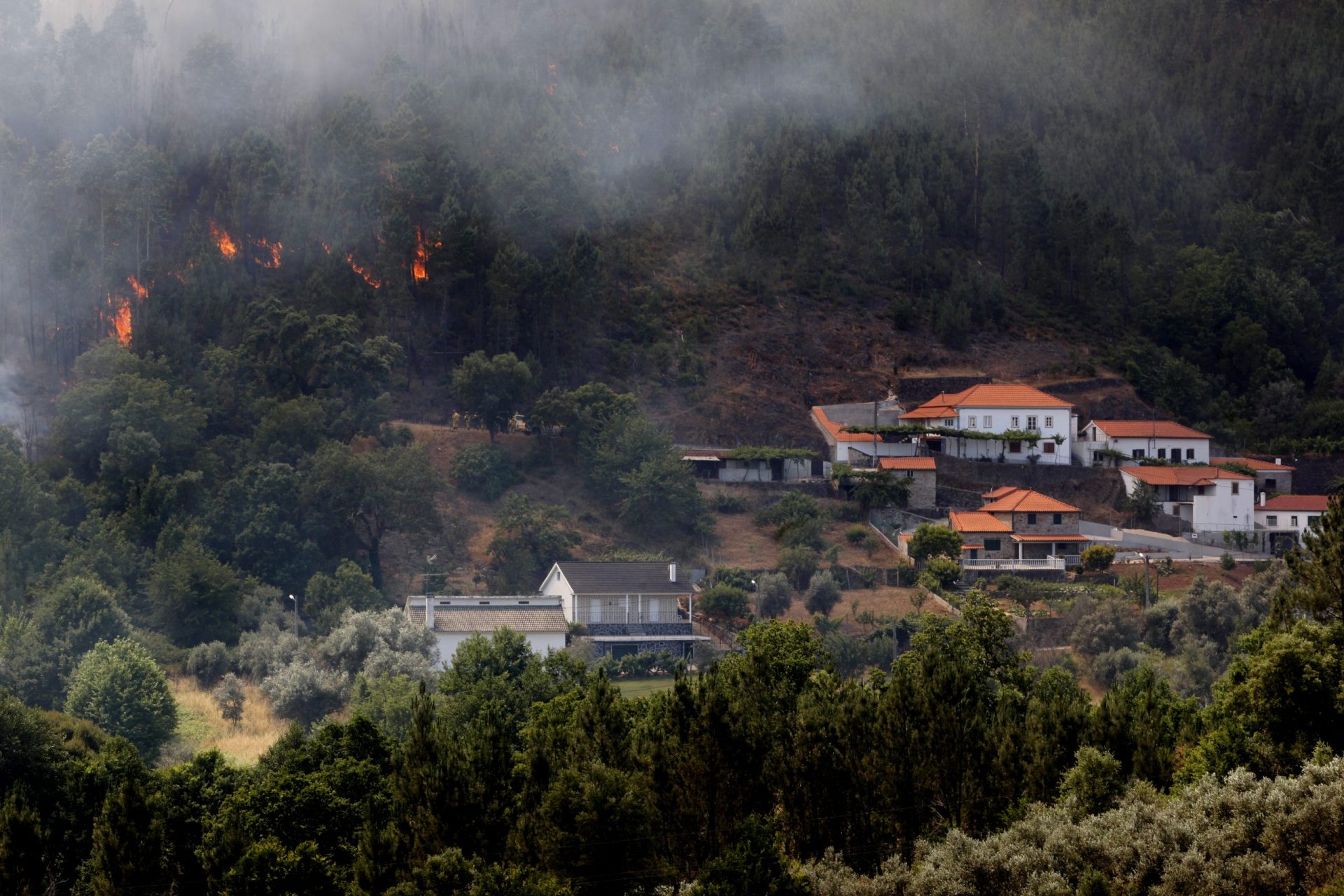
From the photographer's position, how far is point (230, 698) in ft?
159

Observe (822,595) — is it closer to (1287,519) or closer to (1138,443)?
(1287,519)

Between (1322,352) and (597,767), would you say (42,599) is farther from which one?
(1322,352)

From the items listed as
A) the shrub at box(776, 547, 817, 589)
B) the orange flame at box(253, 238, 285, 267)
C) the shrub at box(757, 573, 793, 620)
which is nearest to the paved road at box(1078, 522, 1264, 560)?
the shrub at box(776, 547, 817, 589)

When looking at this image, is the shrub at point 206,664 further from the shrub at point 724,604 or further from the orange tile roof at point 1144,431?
the orange tile roof at point 1144,431

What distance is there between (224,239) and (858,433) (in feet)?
93.2

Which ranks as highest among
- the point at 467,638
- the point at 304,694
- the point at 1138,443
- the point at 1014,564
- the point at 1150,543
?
the point at 1138,443

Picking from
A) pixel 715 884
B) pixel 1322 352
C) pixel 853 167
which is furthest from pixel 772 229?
pixel 715 884

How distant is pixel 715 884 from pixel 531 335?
5074cm

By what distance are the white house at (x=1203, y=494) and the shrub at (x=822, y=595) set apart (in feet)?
59.0

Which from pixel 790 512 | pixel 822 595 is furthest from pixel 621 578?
pixel 790 512

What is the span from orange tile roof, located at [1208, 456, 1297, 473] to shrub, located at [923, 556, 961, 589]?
2147 cm

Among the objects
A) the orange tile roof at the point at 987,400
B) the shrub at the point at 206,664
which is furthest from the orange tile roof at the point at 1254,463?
the shrub at the point at 206,664

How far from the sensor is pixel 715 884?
27.9 meters

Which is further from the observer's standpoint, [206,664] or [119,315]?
[119,315]
